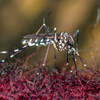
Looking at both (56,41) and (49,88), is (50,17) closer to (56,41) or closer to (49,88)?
(56,41)

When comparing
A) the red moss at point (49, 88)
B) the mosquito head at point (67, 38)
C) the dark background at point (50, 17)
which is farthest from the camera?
the dark background at point (50, 17)

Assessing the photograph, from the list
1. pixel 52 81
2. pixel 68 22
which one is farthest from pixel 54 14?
pixel 52 81

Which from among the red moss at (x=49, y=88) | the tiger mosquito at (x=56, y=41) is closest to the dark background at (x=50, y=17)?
the tiger mosquito at (x=56, y=41)

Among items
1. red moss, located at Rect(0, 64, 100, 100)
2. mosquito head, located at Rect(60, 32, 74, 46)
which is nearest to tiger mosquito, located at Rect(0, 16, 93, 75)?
mosquito head, located at Rect(60, 32, 74, 46)

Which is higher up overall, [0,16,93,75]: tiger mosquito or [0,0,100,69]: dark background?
[0,0,100,69]: dark background

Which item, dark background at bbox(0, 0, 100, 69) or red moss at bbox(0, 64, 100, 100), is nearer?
red moss at bbox(0, 64, 100, 100)

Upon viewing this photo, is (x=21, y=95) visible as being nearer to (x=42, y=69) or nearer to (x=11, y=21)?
(x=42, y=69)

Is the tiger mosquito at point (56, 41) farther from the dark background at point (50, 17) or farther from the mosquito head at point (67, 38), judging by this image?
the dark background at point (50, 17)

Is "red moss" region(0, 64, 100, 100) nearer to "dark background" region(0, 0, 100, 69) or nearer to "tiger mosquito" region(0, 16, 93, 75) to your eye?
"tiger mosquito" region(0, 16, 93, 75)
